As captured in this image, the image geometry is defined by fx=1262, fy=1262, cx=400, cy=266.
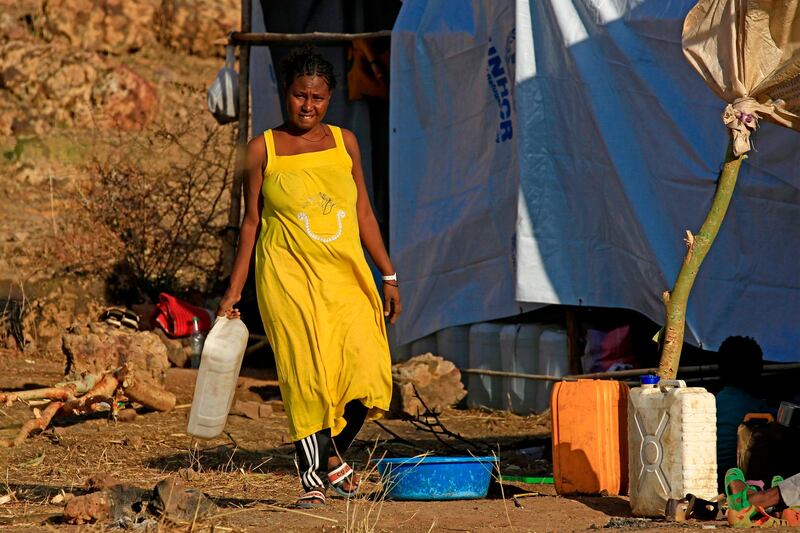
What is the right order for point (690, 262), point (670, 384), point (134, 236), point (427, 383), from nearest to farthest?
point (670, 384)
point (690, 262)
point (427, 383)
point (134, 236)

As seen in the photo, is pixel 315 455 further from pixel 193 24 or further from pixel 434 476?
pixel 193 24

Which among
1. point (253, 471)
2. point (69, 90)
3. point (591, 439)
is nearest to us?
point (591, 439)

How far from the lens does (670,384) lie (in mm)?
4367

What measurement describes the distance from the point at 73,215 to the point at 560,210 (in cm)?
576

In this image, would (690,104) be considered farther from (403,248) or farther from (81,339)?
(81,339)

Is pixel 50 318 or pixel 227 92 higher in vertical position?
pixel 227 92

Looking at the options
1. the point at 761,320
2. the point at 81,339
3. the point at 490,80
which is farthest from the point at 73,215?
the point at 761,320

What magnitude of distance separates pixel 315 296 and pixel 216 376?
0.44 metres

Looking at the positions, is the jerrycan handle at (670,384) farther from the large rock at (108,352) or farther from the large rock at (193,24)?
the large rock at (193,24)

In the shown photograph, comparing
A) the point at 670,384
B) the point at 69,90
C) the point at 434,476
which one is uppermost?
the point at 69,90

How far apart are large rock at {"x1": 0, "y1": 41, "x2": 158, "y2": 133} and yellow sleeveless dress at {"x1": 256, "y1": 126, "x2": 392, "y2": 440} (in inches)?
465

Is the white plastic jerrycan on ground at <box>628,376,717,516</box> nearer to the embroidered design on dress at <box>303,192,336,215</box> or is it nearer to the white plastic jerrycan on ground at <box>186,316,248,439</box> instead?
the embroidered design on dress at <box>303,192,336,215</box>

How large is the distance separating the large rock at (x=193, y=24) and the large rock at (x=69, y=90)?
1.53m

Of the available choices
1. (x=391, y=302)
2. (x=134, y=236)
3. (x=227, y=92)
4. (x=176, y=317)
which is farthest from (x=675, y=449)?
(x=134, y=236)
